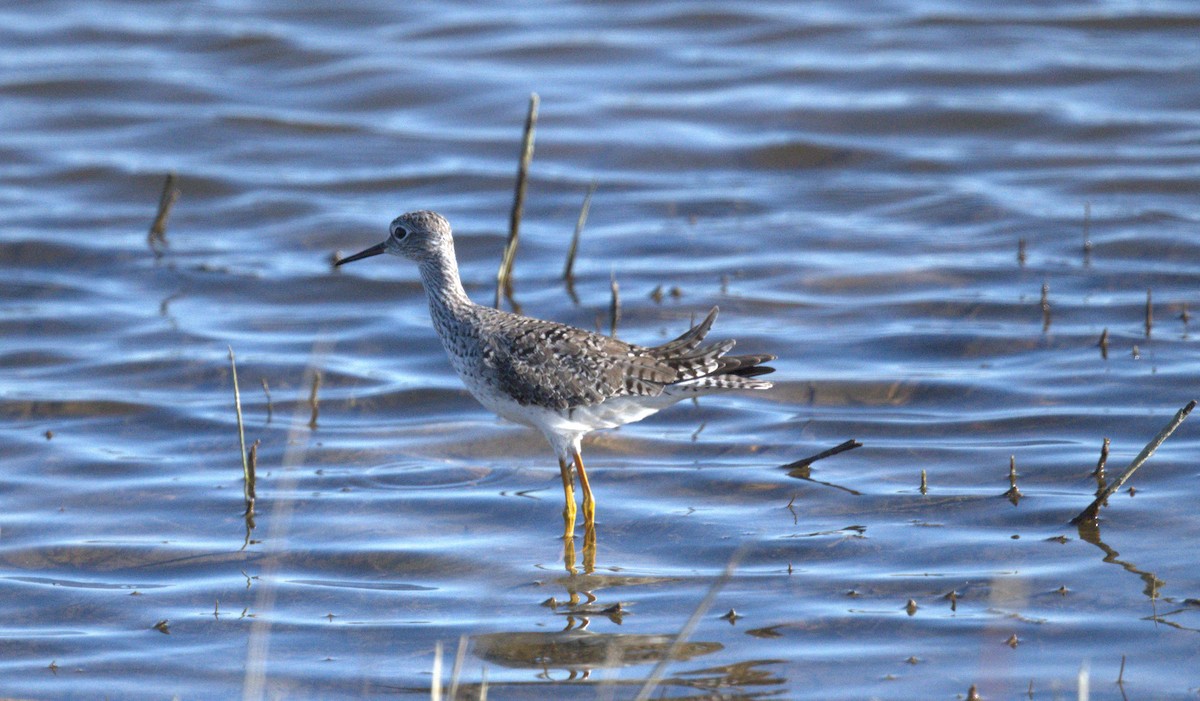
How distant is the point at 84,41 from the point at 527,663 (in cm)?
1350

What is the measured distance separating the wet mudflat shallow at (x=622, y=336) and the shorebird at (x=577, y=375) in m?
0.63

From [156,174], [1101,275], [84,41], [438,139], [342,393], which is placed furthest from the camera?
[84,41]

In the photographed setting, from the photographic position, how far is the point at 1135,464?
6773 millimetres

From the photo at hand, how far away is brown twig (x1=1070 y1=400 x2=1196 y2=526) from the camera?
6.57 m

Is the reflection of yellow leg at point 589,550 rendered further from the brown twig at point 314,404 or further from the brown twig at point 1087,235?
the brown twig at point 1087,235

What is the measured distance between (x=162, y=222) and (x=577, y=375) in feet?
21.3

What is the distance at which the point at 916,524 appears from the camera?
7359 mm

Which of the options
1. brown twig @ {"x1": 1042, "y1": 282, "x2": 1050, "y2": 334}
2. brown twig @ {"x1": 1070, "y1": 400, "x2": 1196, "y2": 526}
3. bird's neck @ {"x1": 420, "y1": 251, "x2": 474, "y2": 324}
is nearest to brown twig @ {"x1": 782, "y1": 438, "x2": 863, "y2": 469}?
brown twig @ {"x1": 1070, "y1": 400, "x2": 1196, "y2": 526}

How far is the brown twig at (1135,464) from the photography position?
21.6 ft

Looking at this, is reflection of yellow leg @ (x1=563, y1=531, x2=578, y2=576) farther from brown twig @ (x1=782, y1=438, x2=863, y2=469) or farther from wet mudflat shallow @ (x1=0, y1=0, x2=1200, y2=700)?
brown twig @ (x1=782, y1=438, x2=863, y2=469)

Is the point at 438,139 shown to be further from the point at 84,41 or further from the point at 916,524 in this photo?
the point at 916,524

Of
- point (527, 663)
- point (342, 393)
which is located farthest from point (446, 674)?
point (342, 393)

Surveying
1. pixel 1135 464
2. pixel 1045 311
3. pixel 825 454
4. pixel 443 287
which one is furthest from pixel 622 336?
pixel 1135 464

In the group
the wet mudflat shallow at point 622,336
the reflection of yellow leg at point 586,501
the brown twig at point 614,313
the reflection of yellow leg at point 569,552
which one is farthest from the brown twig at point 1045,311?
the reflection of yellow leg at point 569,552
